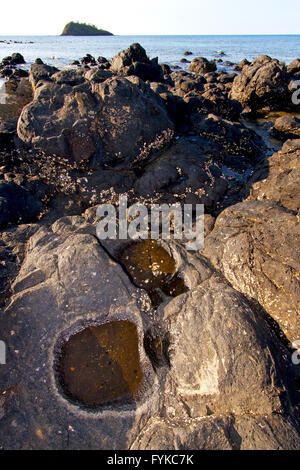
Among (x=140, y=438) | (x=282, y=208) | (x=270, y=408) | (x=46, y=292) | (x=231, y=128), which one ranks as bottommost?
(x=140, y=438)

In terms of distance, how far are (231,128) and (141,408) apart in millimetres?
9680

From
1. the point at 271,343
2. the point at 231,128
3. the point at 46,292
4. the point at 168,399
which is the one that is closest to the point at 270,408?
the point at 271,343

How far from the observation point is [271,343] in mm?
3760

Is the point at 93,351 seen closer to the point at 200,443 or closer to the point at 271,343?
the point at 200,443

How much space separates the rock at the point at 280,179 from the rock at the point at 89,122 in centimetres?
327

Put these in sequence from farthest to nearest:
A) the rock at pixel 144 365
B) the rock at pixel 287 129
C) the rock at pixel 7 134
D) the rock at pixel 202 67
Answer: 1. the rock at pixel 202 67
2. the rock at pixel 287 129
3. the rock at pixel 7 134
4. the rock at pixel 144 365

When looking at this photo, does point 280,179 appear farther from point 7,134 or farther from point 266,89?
point 266,89

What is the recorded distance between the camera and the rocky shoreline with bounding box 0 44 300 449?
3289 mm

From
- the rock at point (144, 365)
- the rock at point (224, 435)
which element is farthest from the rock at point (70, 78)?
the rock at point (224, 435)

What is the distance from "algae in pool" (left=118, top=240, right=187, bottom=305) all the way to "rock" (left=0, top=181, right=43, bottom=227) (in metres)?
3.06

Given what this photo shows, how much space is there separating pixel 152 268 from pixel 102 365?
184 cm

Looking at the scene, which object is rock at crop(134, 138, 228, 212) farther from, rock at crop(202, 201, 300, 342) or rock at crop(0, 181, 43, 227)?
rock at crop(0, 181, 43, 227)

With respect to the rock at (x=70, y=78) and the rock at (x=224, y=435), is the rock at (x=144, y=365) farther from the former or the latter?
the rock at (x=70, y=78)

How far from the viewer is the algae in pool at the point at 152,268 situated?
474cm
